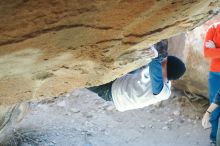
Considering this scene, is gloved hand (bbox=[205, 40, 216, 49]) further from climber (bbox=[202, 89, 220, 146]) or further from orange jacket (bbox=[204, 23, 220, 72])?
climber (bbox=[202, 89, 220, 146])

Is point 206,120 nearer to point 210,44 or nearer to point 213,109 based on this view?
point 213,109

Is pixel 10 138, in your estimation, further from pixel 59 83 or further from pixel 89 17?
pixel 89 17

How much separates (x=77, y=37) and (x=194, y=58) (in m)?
3.37

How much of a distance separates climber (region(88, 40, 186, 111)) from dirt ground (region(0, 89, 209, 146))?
1.18 meters

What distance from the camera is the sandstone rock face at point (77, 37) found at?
92 centimetres

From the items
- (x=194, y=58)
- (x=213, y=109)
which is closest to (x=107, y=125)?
(x=194, y=58)

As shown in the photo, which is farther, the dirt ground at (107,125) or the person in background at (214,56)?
the dirt ground at (107,125)

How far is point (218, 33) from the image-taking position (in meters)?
3.30

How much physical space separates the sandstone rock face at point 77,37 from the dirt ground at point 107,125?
7.97ft

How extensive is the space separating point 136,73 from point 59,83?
1625 millimetres

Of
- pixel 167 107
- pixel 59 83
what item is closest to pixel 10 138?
pixel 167 107

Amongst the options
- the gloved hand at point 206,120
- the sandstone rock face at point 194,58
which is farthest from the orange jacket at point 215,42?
the sandstone rock face at point 194,58

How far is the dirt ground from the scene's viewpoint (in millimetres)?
4133

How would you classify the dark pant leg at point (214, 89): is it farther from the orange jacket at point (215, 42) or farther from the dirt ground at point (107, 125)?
the dirt ground at point (107, 125)
